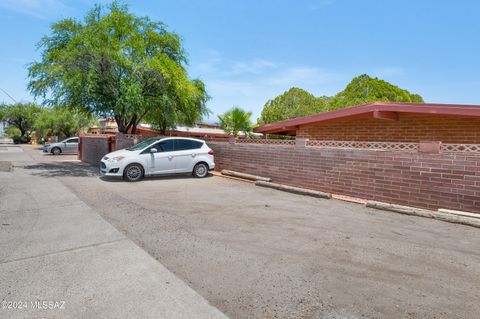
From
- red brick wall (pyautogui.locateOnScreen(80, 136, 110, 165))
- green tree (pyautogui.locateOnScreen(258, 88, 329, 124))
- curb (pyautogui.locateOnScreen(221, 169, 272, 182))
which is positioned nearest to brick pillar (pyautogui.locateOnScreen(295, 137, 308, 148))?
curb (pyautogui.locateOnScreen(221, 169, 272, 182))

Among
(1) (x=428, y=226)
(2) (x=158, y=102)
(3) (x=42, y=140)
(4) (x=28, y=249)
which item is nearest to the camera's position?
(4) (x=28, y=249)

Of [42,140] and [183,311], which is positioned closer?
[183,311]

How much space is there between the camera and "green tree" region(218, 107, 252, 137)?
79.8ft

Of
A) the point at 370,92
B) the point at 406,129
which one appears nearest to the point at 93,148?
the point at 406,129

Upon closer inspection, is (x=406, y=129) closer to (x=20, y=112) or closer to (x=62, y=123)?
(x=62, y=123)

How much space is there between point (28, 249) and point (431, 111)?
9878 mm

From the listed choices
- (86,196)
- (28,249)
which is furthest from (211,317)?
(86,196)

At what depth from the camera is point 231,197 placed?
8.94 metres

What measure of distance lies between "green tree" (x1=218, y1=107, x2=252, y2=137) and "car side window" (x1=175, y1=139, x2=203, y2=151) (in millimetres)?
11390

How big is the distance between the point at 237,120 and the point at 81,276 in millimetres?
21150

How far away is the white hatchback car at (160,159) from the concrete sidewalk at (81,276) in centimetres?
536

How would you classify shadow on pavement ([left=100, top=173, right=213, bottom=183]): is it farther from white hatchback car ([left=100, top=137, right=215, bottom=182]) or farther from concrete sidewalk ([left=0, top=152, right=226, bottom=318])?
concrete sidewalk ([left=0, top=152, right=226, bottom=318])

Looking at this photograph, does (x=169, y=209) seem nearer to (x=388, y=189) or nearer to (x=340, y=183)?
(x=340, y=183)

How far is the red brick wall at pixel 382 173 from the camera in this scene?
7070 millimetres
